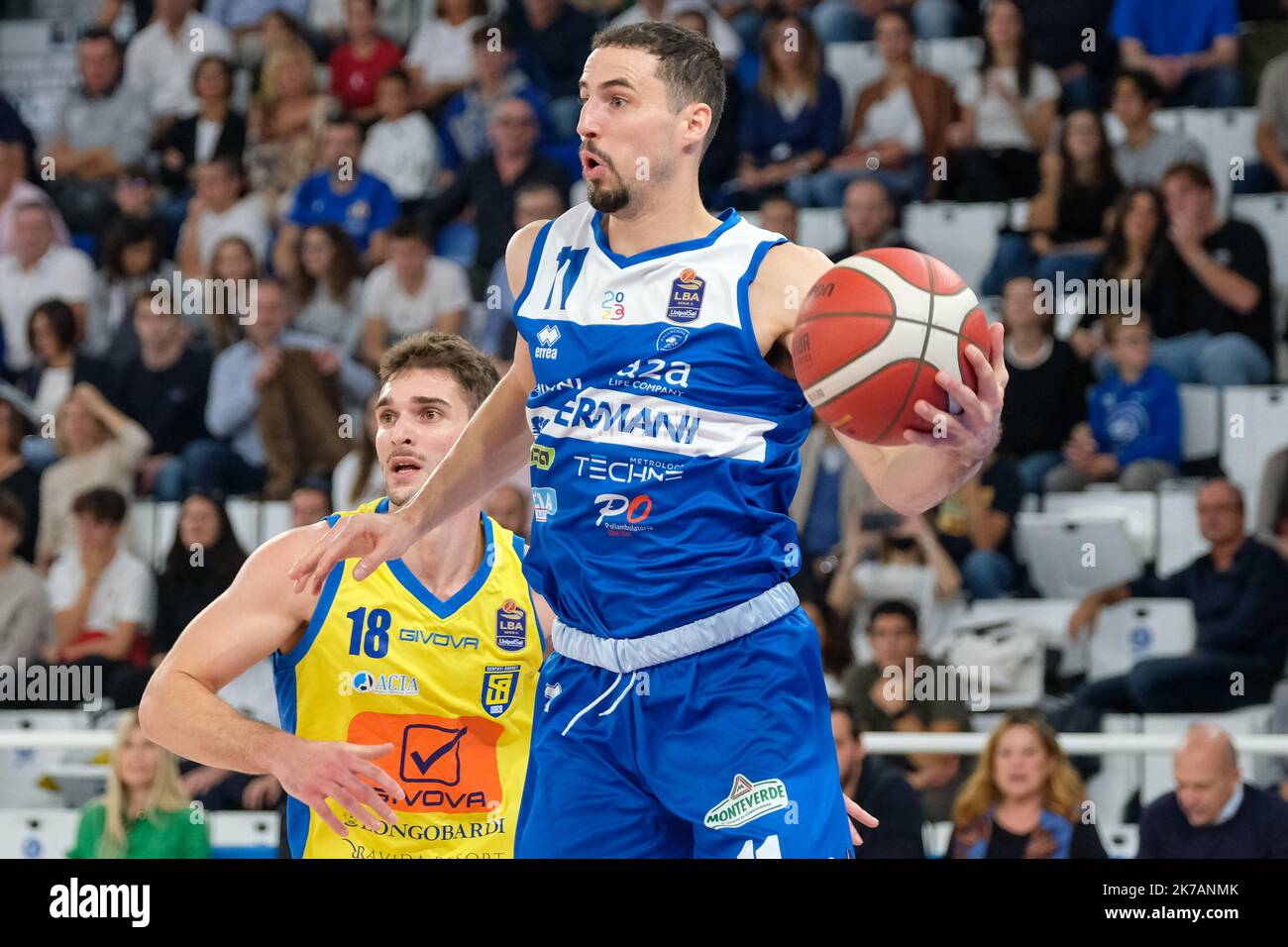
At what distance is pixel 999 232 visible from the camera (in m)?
9.25

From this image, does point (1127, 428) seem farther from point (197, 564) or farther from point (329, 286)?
point (197, 564)

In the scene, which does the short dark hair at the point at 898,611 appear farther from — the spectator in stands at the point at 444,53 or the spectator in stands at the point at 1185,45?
the spectator in stands at the point at 444,53

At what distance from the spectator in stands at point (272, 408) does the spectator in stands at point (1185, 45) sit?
4.79m

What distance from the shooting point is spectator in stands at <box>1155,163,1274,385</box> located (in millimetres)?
8570

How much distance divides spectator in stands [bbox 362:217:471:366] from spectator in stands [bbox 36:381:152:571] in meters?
1.34

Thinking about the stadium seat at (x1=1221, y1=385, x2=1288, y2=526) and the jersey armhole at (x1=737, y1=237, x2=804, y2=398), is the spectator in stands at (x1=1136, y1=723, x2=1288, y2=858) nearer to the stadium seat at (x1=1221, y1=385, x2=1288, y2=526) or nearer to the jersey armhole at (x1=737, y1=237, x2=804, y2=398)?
the stadium seat at (x1=1221, y1=385, x2=1288, y2=526)

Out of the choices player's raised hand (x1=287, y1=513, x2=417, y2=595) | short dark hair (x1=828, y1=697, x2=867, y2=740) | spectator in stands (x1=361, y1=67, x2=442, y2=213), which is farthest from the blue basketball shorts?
spectator in stands (x1=361, y1=67, x2=442, y2=213)

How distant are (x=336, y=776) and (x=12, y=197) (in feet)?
Answer: 26.5

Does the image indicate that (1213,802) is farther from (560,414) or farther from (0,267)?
(0,267)

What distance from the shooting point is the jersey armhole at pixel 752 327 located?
12.0 ft

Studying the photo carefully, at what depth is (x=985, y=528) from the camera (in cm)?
805

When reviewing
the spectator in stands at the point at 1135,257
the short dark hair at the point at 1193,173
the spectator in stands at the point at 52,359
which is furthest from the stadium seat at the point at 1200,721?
the spectator in stands at the point at 52,359
